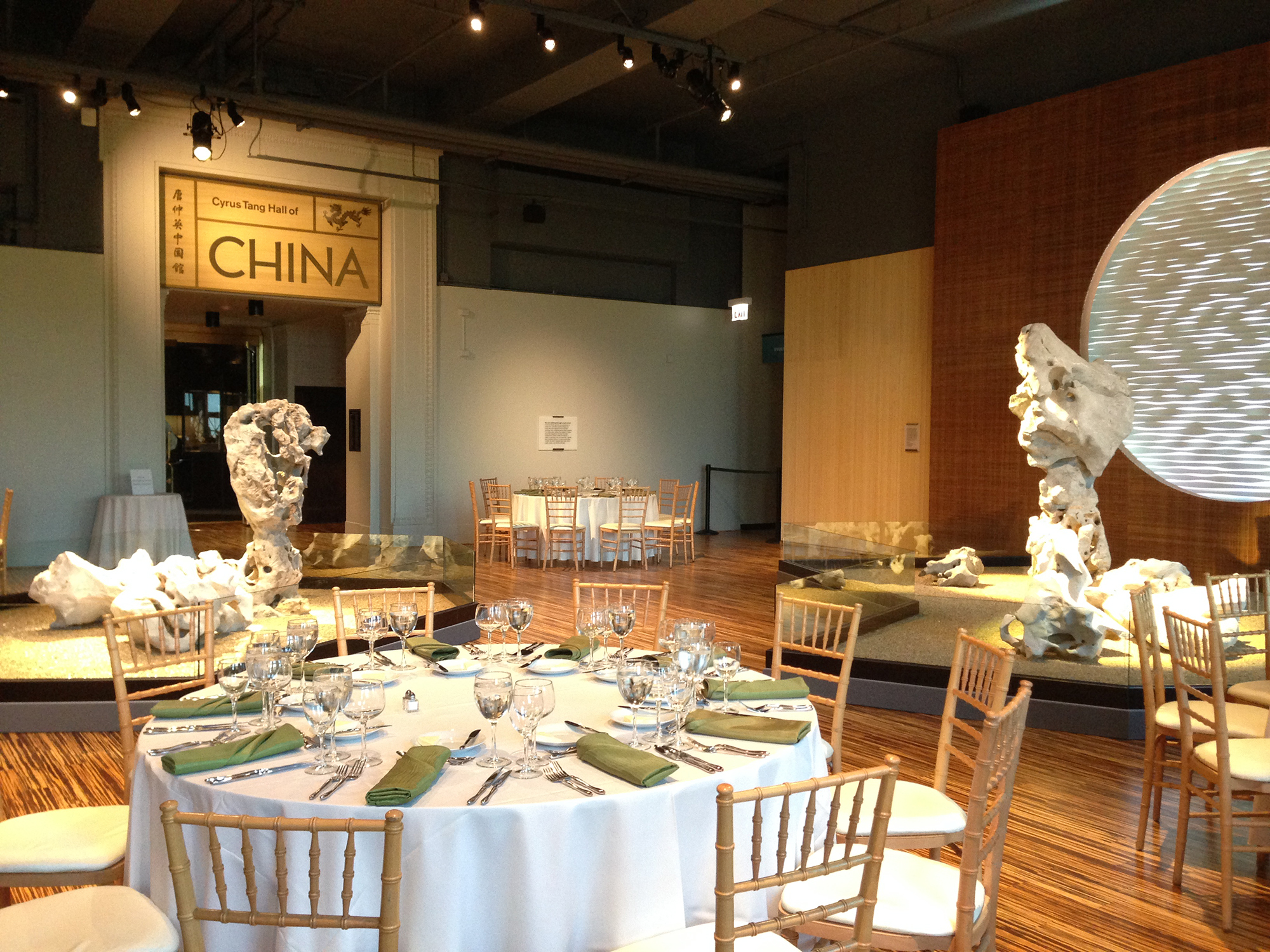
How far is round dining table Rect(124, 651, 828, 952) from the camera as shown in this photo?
6.57 feet

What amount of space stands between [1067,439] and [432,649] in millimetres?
4191

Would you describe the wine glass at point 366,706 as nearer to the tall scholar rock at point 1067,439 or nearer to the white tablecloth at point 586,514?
the tall scholar rock at point 1067,439

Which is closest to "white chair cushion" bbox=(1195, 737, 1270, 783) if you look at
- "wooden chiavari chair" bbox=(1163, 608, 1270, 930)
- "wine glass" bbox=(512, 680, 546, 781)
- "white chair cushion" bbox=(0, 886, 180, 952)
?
"wooden chiavari chair" bbox=(1163, 608, 1270, 930)

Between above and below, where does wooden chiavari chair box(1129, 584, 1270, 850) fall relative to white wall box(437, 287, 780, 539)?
below

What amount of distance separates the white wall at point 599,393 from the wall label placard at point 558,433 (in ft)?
0.26

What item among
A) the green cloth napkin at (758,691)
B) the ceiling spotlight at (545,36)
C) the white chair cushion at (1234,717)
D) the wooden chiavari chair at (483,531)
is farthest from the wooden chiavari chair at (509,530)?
the green cloth napkin at (758,691)

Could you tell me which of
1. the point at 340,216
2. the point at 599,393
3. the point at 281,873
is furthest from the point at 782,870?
the point at 599,393

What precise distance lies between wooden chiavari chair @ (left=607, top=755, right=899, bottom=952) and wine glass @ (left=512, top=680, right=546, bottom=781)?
42 cm

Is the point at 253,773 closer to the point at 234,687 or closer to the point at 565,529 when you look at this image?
the point at 234,687

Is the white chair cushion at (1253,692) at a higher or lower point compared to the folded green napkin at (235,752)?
lower

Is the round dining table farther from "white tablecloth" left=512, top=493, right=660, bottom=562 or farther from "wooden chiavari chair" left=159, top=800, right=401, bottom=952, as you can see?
"white tablecloth" left=512, top=493, right=660, bottom=562

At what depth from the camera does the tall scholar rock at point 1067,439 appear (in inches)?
227

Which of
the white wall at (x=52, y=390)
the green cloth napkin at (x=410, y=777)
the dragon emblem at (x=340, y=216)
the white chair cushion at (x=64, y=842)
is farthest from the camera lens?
the dragon emblem at (x=340, y=216)

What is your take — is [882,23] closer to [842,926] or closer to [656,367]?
[656,367]
